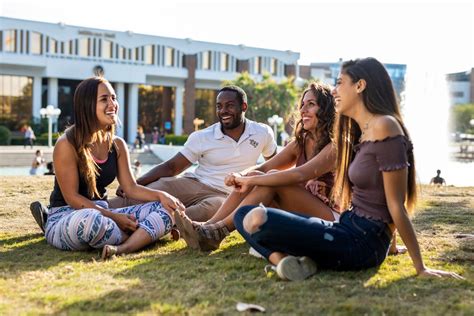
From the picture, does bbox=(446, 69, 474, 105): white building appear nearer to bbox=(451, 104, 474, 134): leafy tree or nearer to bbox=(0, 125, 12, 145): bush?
bbox=(451, 104, 474, 134): leafy tree

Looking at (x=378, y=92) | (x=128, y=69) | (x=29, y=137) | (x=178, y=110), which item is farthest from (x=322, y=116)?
(x=178, y=110)

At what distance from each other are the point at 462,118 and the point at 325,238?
76296 millimetres

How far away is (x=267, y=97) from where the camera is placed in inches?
2031

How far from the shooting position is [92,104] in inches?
196

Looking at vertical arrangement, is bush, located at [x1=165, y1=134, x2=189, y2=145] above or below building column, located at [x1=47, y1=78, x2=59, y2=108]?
below

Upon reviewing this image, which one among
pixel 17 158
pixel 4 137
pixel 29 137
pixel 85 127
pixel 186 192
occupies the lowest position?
pixel 17 158

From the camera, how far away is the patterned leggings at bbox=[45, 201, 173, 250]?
4.74 meters

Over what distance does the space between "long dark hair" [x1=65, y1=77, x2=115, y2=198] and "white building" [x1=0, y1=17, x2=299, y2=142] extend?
3924 centimetres

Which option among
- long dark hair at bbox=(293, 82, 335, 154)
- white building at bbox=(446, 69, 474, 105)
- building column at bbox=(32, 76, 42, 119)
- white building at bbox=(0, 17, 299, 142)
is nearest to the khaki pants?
long dark hair at bbox=(293, 82, 335, 154)

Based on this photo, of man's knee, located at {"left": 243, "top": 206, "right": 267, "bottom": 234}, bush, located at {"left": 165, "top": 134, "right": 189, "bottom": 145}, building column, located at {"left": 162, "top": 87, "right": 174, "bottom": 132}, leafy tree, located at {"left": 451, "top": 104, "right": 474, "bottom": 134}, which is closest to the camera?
man's knee, located at {"left": 243, "top": 206, "right": 267, "bottom": 234}

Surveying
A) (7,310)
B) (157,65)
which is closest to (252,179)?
(7,310)

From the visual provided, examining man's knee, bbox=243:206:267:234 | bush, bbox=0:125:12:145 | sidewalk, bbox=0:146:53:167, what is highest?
man's knee, bbox=243:206:267:234

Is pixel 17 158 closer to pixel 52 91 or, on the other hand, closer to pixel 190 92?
pixel 52 91

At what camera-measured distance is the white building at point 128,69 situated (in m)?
49.3
